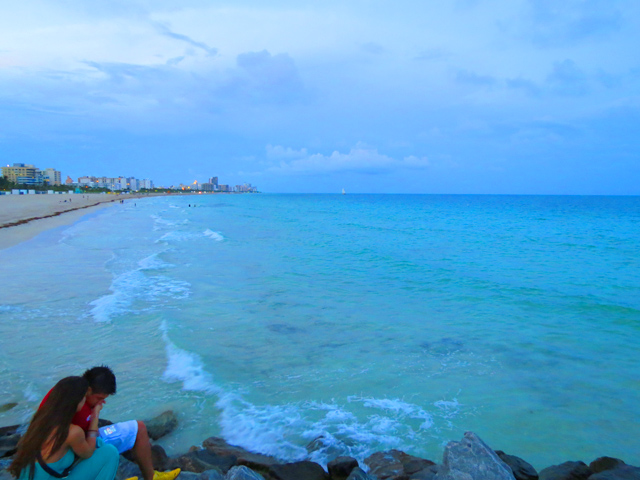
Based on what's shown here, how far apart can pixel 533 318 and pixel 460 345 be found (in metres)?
3.31

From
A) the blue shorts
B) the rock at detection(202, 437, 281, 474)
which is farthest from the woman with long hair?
the rock at detection(202, 437, 281, 474)

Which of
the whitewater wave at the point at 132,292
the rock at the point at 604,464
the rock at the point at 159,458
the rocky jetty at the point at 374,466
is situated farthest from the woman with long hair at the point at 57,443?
the whitewater wave at the point at 132,292

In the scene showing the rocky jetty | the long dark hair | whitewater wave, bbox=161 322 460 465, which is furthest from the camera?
whitewater wave, bbox=161 322 460 465

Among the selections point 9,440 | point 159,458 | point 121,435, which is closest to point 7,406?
point 9,440

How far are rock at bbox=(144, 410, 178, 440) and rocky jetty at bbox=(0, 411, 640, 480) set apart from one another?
0.53m

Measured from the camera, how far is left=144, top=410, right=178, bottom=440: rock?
5363 millimetres

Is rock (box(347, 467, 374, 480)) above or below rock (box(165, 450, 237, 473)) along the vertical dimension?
above

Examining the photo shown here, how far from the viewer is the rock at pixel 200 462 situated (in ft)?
15.0

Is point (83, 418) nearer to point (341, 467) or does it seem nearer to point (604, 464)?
point (341, 467)

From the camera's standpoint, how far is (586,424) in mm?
5828

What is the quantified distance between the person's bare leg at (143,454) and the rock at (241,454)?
873 mm

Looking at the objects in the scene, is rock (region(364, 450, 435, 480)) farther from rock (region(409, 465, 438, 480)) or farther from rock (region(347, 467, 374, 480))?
rock (region(347, 467, 374, 480))

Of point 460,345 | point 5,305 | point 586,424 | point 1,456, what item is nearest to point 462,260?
point 460,345

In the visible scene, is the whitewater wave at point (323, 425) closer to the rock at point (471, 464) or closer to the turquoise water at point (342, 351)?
the turquoise water at point (342, 351)
